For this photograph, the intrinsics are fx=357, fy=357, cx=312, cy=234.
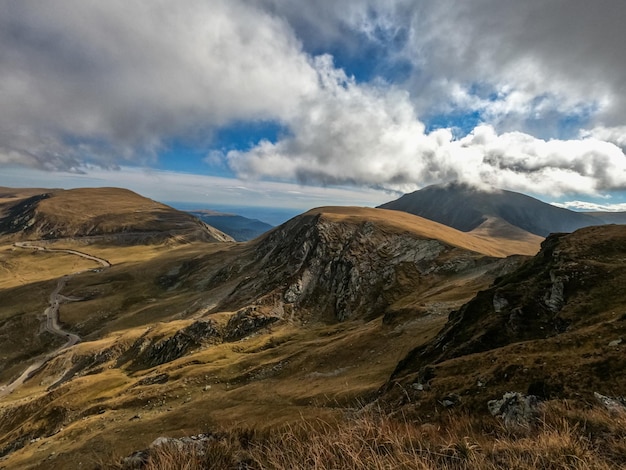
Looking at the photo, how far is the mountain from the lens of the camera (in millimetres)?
17016

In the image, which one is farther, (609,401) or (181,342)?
(181,342)

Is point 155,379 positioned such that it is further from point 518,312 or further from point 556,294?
point 556,294

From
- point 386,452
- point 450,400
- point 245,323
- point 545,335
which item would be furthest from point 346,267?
point 386,452

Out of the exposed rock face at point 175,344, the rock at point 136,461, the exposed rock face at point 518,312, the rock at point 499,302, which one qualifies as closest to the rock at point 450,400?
the exposed rock face at point 518,312

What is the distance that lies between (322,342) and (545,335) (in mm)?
43042

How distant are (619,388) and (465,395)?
6.61 meters

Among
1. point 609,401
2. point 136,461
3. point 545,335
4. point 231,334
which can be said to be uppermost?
point 136,461

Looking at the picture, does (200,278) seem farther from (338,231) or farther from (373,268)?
(373,268)

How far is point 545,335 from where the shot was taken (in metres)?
29.5

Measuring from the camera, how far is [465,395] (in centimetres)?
1909

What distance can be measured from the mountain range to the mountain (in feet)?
0.44

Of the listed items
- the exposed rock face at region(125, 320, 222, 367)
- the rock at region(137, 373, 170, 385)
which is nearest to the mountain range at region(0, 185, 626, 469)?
the exposed rock face at region(125, 320, 222, 367)

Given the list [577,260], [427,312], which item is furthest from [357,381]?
[577,260]

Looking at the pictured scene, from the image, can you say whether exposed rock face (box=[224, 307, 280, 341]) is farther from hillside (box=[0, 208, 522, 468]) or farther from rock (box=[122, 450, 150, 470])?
rock (box=[122, 450, 150, 470])
